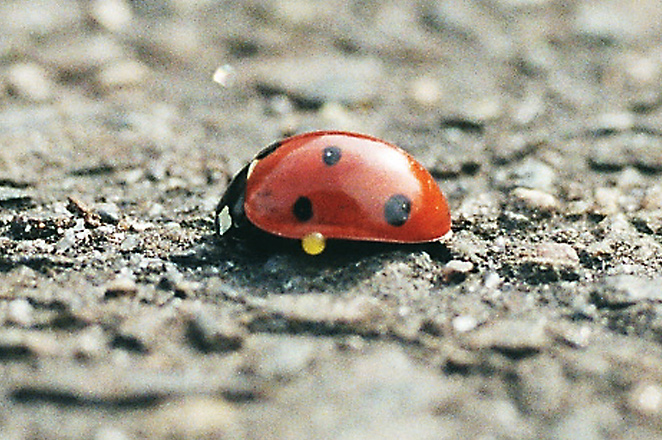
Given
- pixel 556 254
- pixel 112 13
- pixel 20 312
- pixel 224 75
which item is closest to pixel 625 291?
pixel 556 254

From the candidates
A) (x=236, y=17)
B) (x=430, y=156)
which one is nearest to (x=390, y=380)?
(x=430, y=156)

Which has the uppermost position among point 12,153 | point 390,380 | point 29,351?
point 390,380

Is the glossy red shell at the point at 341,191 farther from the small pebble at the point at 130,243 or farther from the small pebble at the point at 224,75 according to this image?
the small pebble at the point at 224,75

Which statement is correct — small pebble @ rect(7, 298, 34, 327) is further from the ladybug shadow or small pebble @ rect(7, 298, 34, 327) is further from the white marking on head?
the white marking on head

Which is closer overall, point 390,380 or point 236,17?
point 390,380

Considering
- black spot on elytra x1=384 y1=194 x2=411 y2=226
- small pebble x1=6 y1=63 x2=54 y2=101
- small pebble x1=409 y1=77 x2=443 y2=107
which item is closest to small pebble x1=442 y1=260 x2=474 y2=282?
black spot on elytra x1=384 y1=194 x2=411 y2=226

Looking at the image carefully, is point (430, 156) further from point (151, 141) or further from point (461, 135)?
point (151, 141)

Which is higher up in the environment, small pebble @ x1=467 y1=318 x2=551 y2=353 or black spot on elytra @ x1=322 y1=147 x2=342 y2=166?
black spot on elytra @ x1=322 y1=147 x2=342 y2=166
